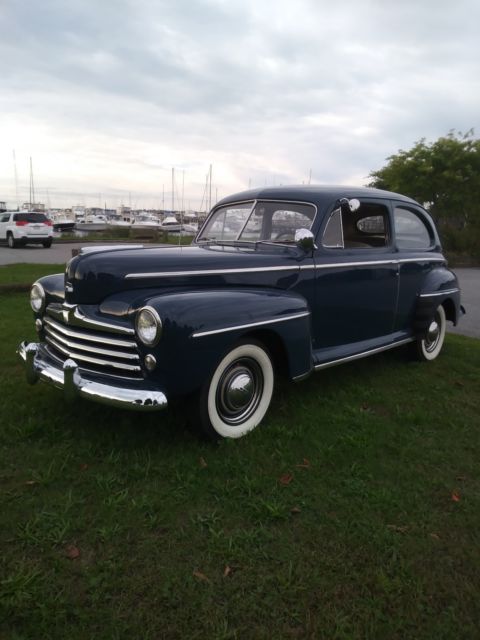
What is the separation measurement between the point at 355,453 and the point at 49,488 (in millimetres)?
1820

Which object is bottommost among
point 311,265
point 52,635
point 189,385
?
point 52,635

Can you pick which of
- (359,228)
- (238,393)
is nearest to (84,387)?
(238,393)

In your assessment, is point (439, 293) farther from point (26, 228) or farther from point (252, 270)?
point (26, 228)

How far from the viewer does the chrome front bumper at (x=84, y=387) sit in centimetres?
259

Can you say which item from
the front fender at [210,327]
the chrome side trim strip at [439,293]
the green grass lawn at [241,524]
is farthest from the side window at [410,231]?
the front fender at [210,327]

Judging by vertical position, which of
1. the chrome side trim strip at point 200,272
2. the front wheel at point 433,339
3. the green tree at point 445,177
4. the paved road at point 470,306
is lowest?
the paved road at point 470,306

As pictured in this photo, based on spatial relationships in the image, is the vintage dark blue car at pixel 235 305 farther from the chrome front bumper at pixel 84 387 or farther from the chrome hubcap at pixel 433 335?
the chrome hubcap at pixel 433 335

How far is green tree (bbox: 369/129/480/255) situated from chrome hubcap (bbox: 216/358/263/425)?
57.2 ft

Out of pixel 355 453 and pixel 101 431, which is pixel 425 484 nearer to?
pixel 355 453

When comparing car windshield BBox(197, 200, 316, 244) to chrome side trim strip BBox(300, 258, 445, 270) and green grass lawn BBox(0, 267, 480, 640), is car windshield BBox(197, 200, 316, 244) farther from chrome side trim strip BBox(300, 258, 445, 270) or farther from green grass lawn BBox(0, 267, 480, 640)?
green grass lawn BBox(0, 267, 480, 640)

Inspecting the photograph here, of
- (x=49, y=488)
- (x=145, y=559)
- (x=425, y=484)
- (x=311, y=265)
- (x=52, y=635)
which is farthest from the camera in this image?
(x=311, y=265)

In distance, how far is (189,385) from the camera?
2717 mm

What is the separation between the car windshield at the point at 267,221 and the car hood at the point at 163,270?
48 cm

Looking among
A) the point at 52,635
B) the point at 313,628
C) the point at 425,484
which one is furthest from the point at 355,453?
the point at 52,635
